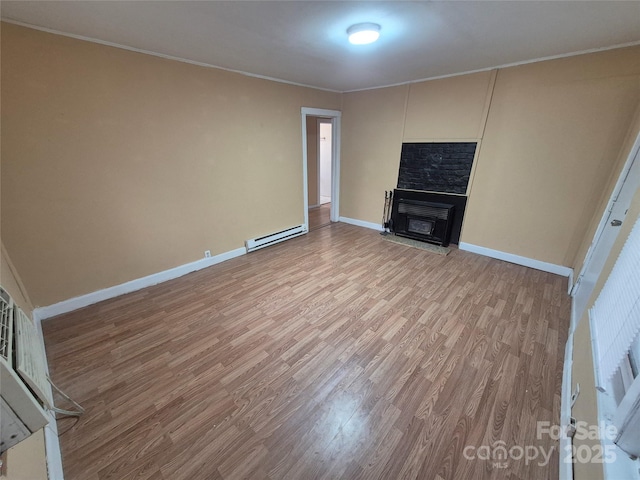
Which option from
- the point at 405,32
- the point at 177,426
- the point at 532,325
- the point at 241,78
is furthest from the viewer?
the point at 241,78

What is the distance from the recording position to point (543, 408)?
4.93ft

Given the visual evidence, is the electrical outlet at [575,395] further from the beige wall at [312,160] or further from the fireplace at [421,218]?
the beige wall at [312,160]

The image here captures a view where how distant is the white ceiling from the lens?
1585mm

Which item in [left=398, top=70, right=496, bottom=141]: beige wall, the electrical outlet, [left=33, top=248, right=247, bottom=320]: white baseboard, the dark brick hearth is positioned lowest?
[left=33, top=248, right=247, bottom=320]: white baseboard

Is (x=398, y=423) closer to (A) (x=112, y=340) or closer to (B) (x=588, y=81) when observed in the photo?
(A) (x=112, y=340)

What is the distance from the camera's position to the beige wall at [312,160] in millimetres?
5531

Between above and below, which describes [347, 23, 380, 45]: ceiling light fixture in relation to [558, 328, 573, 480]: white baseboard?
above

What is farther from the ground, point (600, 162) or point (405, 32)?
point (405, 32)

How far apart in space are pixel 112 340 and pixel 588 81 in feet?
16.4

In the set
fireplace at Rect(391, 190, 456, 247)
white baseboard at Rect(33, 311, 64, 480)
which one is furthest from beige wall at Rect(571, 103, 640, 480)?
white baseboard at Rect(33, 311, 64, 480)

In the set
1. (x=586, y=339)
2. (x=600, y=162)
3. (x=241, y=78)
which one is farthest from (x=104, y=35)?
(x=600, y=162)

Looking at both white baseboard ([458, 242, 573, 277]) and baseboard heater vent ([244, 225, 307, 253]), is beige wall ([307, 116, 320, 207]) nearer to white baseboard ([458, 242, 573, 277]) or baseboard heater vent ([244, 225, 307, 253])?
baseboard heater vent ([244, 225, 307, 253])

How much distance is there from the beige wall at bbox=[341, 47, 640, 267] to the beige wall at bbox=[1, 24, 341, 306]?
7.34 feet

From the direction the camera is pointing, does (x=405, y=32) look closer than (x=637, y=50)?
Yes
